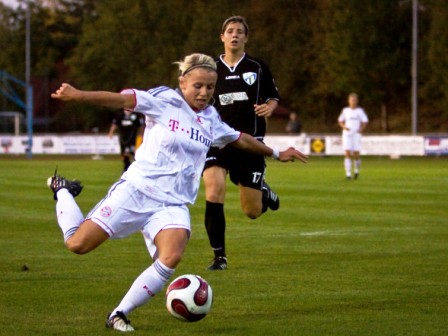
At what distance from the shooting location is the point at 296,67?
66312mm

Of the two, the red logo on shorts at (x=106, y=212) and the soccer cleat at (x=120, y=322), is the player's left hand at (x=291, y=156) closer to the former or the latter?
the red logo on shorts at (x=106, y=212)

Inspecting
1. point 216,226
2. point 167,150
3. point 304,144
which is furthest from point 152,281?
point 304,144

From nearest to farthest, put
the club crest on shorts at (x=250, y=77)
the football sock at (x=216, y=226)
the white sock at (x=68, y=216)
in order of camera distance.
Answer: the white sock at (x=68, y=216), the football sock at (x=216, y=226), the club crest on shorts at (x=250, y=77)

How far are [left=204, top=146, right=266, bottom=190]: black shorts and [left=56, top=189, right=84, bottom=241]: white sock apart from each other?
311 cm

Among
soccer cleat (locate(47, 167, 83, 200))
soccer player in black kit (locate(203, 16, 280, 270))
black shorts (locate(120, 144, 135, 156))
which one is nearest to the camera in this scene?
soccer cleat (locate(47, 167, 83, 200))

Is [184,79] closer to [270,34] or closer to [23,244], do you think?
[23,244]

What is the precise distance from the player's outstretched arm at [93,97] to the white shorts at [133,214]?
62 cm

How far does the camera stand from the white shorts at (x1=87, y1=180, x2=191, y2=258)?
25.0 ft

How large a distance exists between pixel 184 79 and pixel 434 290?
2.91m

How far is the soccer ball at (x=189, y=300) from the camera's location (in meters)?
7.39

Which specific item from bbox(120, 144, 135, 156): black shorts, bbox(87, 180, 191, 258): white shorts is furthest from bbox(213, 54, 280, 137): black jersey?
bbox(120, 144, 135, 156): black shorts

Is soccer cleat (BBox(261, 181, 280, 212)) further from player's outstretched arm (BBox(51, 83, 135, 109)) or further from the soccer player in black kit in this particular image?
player's outstretched arm (BBox(51, 83, 135, 109))

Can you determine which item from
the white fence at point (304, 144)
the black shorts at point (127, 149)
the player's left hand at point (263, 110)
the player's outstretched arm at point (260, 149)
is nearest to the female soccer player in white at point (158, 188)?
the player's outstretched arm at point (260, 149)

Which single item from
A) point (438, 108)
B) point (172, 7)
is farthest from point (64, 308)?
point (172, 7)
